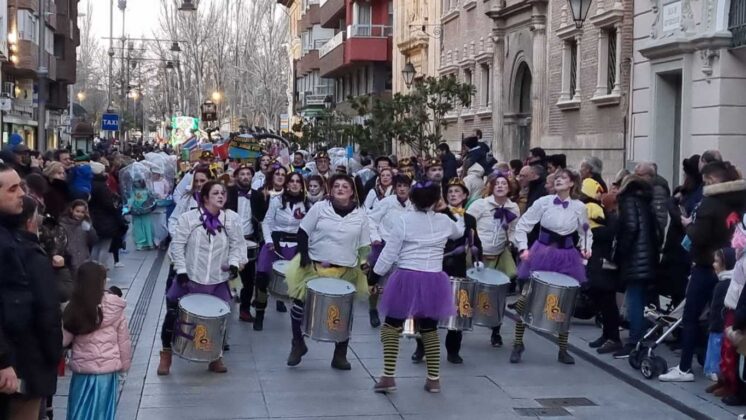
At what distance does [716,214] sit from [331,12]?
4933 cm

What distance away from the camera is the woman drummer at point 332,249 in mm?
11094

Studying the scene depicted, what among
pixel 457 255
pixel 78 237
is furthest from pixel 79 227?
pixel 457 255

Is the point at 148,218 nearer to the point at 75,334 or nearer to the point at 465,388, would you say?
the point at 465,388

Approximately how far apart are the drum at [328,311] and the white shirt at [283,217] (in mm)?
2857

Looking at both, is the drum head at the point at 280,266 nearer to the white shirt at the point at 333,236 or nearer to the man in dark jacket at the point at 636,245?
the white shirt at the point at 333,236

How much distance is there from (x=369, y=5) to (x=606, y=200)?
39.6 meters

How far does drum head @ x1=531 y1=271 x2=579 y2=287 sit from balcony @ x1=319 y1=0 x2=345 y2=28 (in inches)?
1741

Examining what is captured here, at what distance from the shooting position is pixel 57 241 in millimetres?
9828

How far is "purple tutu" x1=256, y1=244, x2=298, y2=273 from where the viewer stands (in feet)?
44.0

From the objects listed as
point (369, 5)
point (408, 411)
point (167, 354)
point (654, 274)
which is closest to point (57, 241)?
point (167, 354)

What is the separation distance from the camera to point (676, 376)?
10445 mm

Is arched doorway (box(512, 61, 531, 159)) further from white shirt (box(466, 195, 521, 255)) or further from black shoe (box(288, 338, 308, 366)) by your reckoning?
black shoe (box(288, 338, 308, 366))

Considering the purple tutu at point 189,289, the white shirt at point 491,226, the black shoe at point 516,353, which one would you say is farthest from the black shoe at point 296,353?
the white shirt at point 491,226

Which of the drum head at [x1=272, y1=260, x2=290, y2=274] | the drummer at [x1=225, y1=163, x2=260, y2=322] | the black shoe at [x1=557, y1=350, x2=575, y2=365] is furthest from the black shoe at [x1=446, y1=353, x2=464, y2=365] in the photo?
the drummer at [x1=225, y1=163, x2=260, y2=322]
